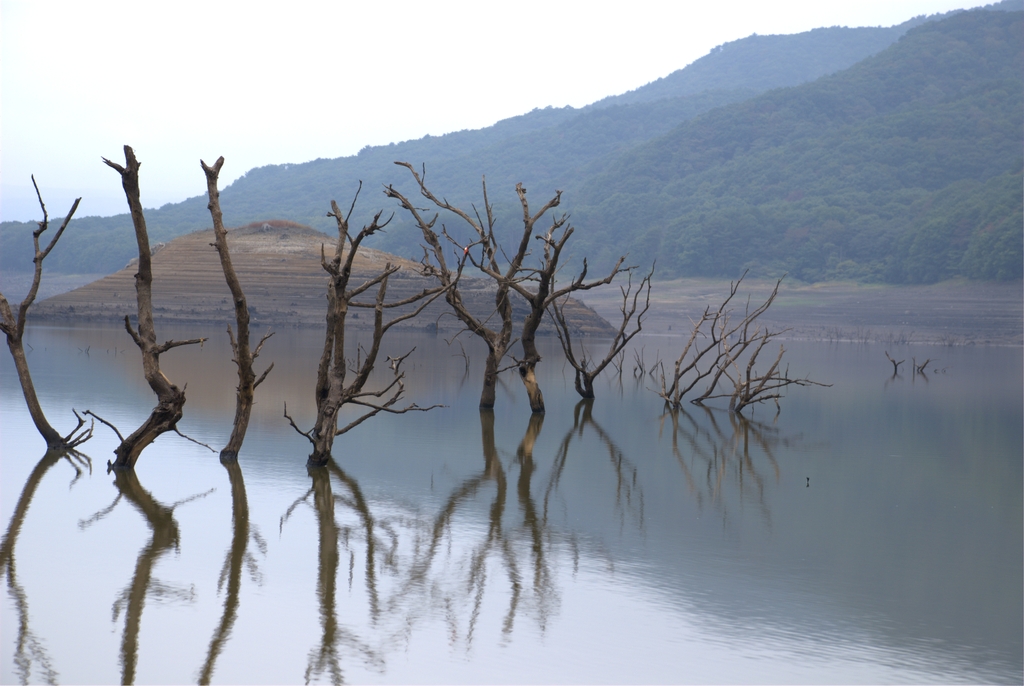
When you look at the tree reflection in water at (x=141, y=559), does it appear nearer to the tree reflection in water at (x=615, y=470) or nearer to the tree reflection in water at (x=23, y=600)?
the tree reflection in water at (x=23, y=600)

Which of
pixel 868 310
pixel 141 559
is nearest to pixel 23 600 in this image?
pixel 141 559

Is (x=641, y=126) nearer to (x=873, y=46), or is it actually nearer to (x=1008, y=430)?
(x=873, y=46)

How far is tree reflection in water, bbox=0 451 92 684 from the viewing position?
468cm

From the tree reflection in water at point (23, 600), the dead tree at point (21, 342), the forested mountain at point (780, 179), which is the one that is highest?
the forested mountain at point (780, 179)

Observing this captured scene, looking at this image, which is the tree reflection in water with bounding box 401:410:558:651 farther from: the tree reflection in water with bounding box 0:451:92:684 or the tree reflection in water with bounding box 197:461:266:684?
the tree reflection in water with bounding box 0:451:92:684

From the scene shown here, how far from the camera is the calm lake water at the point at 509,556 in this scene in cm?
511

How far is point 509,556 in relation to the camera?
7.03 meters

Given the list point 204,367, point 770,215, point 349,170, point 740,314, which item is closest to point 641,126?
point 349,170

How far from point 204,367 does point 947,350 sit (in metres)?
28.1

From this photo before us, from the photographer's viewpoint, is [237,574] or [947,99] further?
[947,99]

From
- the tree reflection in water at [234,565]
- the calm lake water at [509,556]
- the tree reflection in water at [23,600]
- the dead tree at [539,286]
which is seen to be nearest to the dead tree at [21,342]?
the calm lake water at [509,556]

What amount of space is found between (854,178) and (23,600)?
83.9 m

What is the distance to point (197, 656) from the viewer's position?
16.1 ft

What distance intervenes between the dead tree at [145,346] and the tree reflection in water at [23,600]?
548 mm
